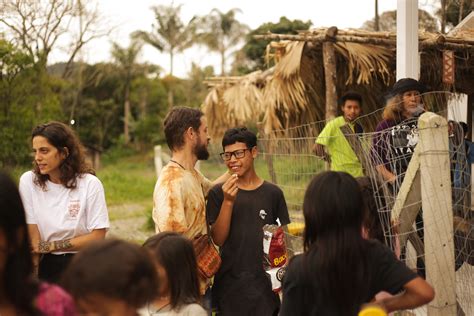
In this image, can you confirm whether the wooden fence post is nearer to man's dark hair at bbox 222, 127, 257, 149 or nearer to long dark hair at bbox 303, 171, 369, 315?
man's dark hair at bbox 222, 127, 257, 149

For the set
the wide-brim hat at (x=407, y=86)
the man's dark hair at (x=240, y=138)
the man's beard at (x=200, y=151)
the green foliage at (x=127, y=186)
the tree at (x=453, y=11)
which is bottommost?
the green foliage at (x=127, y=186)

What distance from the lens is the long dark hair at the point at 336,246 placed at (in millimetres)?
2566

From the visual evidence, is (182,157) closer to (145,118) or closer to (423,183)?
(423,183)

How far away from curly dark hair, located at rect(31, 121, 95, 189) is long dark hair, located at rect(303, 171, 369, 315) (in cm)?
179

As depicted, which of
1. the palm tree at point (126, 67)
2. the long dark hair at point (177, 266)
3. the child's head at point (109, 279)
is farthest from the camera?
the palm tree at point (126, 67)

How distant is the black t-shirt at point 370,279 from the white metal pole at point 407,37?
3.50m

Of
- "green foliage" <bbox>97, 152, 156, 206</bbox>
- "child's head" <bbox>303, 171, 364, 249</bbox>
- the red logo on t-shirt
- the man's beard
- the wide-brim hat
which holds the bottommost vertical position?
"green foliage" <bbox>97, 152, 156, 206</bbox>

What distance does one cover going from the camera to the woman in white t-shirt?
12.7 feet

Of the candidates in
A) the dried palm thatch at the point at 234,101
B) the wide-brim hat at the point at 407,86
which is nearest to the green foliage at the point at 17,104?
the dried palm thatch at the point at 234,101

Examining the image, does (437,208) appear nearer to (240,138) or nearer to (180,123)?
(240,138)

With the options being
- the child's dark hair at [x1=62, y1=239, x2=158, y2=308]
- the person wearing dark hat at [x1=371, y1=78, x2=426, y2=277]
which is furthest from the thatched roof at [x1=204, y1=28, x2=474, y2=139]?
the child's dark hair at [x1=62, y1=239, x2=158, y2=308]

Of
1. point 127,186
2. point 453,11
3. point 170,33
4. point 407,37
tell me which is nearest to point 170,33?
point 170,33

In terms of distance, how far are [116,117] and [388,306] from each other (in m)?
37.3

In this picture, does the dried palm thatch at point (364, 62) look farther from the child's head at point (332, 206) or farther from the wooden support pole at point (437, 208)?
the child's head at point (332, 206)
